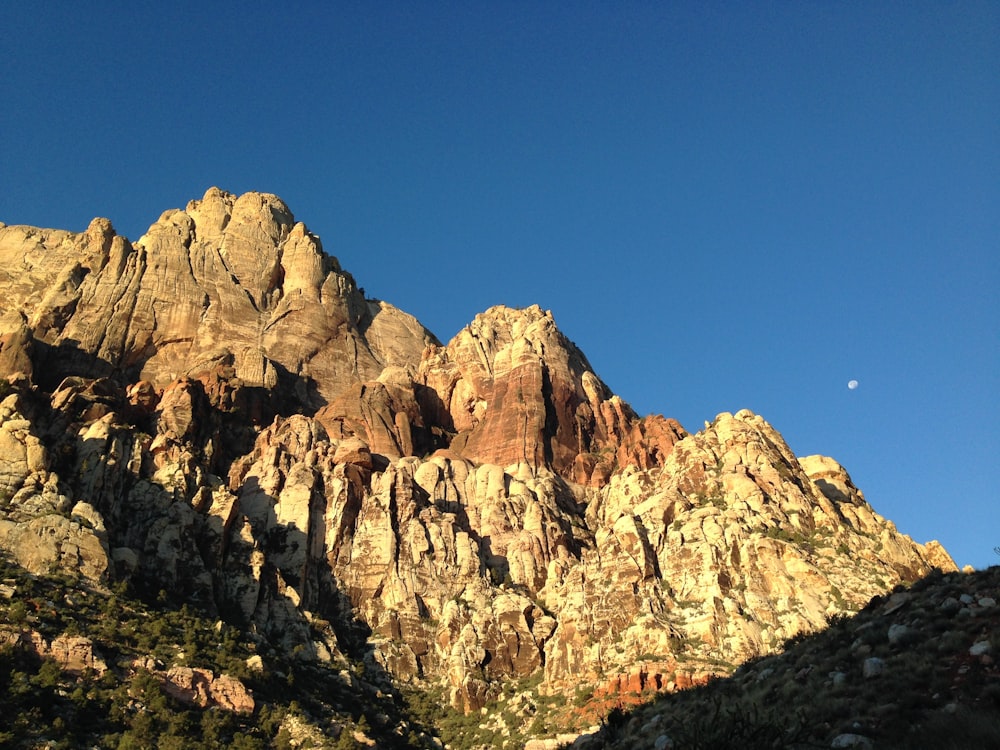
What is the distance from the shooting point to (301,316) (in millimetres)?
125375

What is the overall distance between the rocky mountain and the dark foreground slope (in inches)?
1140

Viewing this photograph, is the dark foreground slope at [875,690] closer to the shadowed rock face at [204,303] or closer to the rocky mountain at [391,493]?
the rocky mountain at [391,493]

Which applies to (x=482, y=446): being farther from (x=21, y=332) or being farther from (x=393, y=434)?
(x=21, y=332)

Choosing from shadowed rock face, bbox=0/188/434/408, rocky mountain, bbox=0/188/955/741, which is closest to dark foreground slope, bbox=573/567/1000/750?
rocky mountain, bbox=0/188/955/741

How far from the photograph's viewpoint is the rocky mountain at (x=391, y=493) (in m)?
68.4

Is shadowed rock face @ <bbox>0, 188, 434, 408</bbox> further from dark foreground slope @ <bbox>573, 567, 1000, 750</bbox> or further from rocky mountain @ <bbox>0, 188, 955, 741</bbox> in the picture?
dark foreground slope @ <bbox>573, 567, 1000, 750</bbox>

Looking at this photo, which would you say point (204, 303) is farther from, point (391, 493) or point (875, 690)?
point (875, 690)

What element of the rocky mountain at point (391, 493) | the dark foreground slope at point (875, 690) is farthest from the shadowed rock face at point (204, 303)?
the dark foreground slope at point (875, 690)

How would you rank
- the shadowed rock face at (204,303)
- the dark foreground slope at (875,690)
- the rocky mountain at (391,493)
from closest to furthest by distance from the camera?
the dark foreground slope at (875,690) → the rocky mountain at (391,493) → the shadowed rock face at (204,303)

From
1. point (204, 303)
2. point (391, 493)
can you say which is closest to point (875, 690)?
point (391, 493)

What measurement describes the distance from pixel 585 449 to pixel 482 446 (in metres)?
Result: 14.0

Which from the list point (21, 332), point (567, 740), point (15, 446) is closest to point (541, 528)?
point (567, 740)

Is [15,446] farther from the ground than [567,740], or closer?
farther from the ground

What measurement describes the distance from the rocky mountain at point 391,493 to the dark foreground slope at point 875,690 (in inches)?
1140
